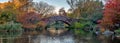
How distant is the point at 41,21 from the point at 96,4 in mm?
13846

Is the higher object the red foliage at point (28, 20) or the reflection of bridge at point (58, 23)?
the red foliage at point (28, 20)

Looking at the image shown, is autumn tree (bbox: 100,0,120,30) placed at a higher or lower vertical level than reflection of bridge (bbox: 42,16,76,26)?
higher

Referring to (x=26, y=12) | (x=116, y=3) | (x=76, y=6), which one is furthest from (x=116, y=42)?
(x=76, y=6)

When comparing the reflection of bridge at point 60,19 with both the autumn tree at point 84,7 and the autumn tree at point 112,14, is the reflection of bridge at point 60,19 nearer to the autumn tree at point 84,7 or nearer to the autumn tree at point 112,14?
the autumn tree at point 84,7

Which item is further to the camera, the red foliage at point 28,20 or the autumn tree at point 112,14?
the red foliage at point 28,20

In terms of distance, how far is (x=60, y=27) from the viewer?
60.2 m

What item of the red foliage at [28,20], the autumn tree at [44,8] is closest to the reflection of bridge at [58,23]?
the red foliage at [28,20]

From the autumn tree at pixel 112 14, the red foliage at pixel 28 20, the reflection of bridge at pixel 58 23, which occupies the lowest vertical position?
the reflection of bridge at pixel 58 23

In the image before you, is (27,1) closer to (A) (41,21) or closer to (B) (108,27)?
(A) (41,21)

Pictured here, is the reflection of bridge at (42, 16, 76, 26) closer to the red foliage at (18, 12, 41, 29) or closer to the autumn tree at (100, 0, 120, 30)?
the red foliage at (18, 12, 41, 29)

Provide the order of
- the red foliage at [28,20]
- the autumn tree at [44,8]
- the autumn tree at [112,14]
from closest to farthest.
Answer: the autumn tree at [112,14], the red foliage at [28,20], the autumn tree at [44,8]

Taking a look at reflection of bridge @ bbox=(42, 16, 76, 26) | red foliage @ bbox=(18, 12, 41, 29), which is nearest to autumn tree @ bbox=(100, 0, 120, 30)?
red foliage @ bbox=(18, 12, 41, 29)

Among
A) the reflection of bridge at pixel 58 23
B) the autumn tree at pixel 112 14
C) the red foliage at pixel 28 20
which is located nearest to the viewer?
the autumn tree at pixel 112 14

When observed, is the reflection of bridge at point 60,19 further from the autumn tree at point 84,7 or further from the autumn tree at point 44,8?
the autumn tree at point 44,8
